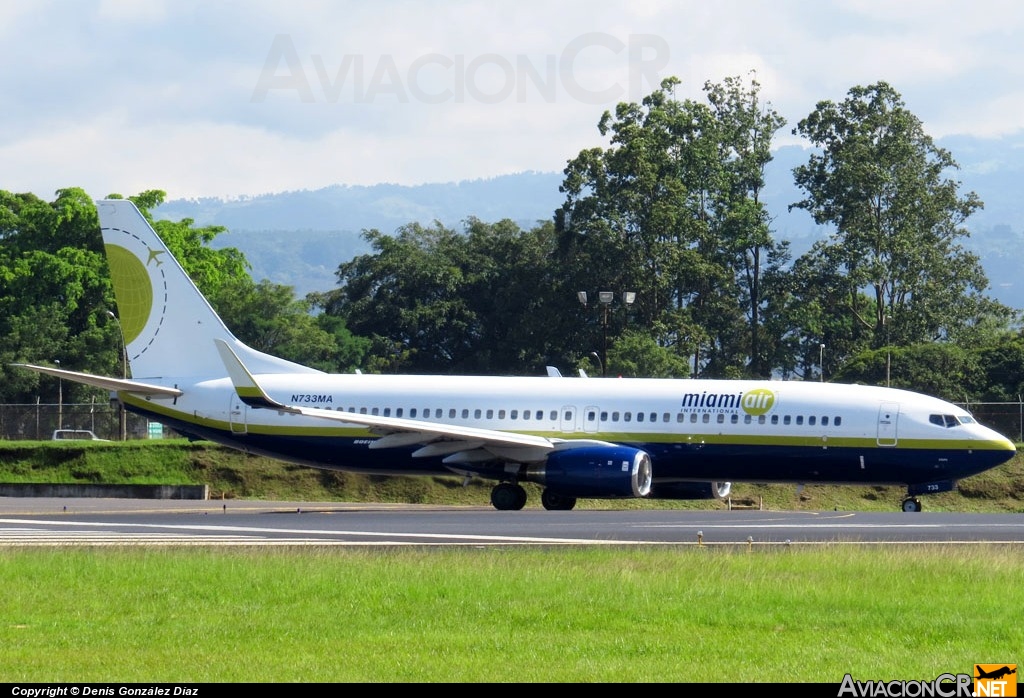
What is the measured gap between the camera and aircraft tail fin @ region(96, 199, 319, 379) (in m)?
40.2

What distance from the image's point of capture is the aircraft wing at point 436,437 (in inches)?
1387

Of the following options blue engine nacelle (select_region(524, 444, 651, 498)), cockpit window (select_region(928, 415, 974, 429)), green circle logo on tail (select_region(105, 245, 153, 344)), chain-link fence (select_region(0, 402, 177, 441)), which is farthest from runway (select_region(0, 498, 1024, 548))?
chain-link fence (select_region(0, 402, 177, 441))

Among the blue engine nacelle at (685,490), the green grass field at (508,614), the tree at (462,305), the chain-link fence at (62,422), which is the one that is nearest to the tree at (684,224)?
the tree at (462,305)

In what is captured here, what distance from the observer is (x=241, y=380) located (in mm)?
35594

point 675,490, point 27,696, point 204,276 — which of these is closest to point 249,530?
point 675,490

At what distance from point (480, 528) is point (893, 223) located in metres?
68.1

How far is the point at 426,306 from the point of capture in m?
97.9

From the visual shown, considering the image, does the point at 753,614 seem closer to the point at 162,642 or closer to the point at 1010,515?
the point at 162,642

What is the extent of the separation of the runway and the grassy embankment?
37.0 feet

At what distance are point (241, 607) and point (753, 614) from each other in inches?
219

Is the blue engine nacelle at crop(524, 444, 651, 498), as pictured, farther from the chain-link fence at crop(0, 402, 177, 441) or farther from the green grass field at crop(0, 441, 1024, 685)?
the chain-link fence at crop(0, 402, 177, 441)

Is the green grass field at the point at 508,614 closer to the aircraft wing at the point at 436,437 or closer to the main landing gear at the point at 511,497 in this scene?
the aircraft wing at the point at 436,437

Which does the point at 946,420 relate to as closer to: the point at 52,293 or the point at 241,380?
the point at 241,380

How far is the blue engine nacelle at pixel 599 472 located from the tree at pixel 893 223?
58.2 metres
